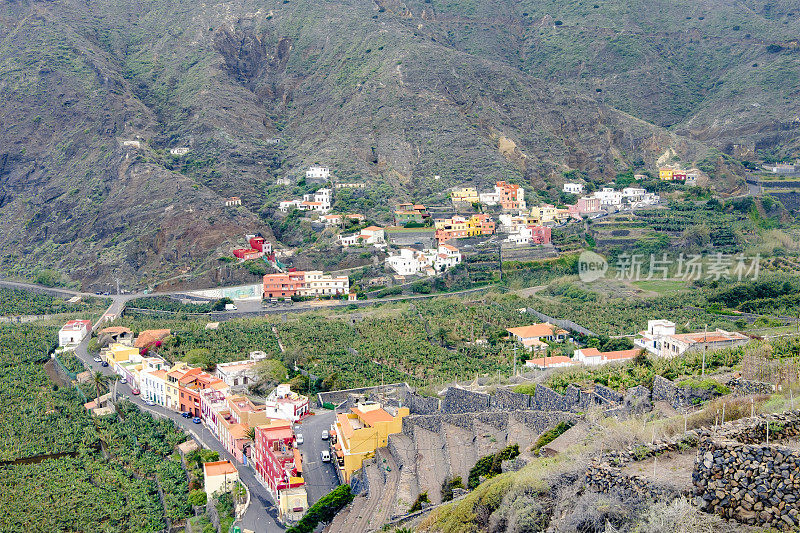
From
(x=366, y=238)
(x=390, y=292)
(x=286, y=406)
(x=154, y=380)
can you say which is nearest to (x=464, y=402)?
(x=286, y=406)

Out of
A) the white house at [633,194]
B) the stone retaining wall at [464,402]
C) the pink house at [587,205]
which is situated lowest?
the stone retaining wall at [464,402]

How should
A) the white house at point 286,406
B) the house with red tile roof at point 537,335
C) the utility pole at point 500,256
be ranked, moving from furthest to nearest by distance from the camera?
the utility pole at point 500,256 < the house with red tile roof at point 537,335 < the white house at point 286,406

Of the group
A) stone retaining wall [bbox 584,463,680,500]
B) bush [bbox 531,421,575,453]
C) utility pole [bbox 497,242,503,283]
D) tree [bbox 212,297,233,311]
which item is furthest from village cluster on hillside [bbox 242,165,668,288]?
stone retaining wall [bbox 584,463,680,500]

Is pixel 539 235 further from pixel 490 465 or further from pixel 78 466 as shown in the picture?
pixel 490 465

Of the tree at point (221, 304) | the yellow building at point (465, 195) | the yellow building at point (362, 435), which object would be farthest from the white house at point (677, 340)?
the yellow building at point (465, 195)

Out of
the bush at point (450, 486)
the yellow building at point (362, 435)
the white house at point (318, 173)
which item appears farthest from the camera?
the white house at point (318, 173)

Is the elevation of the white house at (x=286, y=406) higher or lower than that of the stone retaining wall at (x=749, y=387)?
lower

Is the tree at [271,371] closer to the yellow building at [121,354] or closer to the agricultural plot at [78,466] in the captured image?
the agricultural plot at [78,466]
